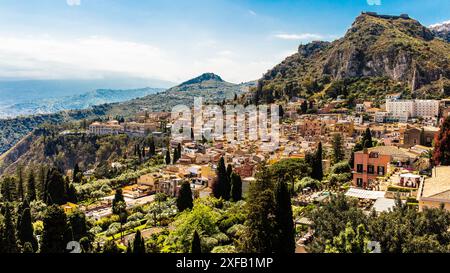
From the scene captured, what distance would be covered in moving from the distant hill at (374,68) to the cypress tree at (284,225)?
2137 inches

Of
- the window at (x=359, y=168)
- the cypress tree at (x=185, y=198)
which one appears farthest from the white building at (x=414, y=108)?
the cypress tree at (x=185, y=198)

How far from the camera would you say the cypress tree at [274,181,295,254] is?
10726 millimetres

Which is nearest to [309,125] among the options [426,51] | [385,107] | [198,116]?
[385,107]

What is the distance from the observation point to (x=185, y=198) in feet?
74.6

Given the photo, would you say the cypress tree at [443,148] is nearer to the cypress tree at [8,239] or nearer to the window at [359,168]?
the window at [359,168]

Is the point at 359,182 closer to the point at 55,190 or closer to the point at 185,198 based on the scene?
the point at 185,198

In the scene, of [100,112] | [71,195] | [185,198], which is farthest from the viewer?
[100,112]

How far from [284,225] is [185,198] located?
12547 mm

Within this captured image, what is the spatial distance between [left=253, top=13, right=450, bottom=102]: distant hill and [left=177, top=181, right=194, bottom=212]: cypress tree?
45.6m

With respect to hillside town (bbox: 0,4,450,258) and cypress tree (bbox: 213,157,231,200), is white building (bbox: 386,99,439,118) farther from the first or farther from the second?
cypress tree (bbox: 213,157,231,200)

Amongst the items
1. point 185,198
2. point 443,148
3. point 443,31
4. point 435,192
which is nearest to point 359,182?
point 443,148

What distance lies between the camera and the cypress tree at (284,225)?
10726 millimetres

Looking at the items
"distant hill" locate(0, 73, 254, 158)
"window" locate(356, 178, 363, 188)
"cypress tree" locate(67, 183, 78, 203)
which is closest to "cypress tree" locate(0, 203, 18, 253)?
"cypress tree" locate(67, 183, 78, 203)
